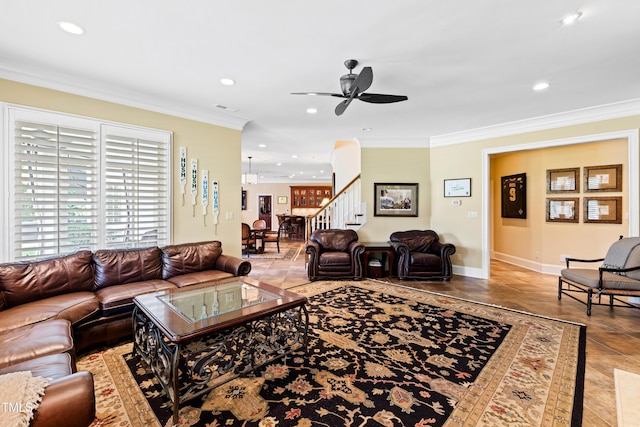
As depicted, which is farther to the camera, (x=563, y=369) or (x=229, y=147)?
(x=229, y=147)

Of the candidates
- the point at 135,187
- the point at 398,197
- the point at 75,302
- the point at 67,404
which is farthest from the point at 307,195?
the point at 67,404

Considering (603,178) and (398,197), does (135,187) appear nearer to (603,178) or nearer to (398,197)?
(398,197)

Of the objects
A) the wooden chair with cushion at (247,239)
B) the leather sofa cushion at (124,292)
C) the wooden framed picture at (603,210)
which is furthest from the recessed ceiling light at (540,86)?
the wooden chair with cushion at (247,239)

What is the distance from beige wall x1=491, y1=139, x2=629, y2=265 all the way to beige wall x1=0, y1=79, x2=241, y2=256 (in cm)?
612

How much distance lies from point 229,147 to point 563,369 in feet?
15.7

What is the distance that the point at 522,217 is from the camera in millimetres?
6270

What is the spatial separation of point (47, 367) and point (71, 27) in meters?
2.54

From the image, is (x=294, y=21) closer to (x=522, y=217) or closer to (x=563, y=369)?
(x=563, y=369)

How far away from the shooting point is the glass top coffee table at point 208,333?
191cm

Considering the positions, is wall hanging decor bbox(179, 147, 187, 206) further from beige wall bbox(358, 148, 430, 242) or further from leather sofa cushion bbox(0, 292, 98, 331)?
beige wall bbox(358, 148, 430, 242)

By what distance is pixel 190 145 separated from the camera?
416 cm

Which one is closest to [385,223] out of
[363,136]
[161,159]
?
[363,136]

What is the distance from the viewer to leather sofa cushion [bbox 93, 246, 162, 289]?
123 inches

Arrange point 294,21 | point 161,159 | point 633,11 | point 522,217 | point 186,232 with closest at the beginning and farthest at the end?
1. point 633,11
2. point 294,21
3. point 161,159
4. point 186,232
5. point 522,217
